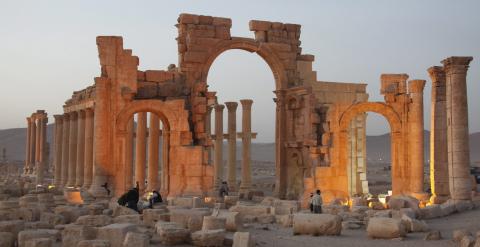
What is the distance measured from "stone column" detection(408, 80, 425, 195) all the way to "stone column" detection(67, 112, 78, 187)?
47.1 feet

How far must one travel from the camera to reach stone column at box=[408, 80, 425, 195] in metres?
25.7

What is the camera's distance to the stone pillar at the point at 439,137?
23.4 m

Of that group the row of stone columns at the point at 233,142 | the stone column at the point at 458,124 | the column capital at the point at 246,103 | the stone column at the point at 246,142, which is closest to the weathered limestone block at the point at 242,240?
the stone column at the point at 458,124

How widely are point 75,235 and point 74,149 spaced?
1705cm

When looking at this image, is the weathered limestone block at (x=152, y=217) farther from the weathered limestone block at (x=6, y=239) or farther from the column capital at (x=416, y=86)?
the column capital at (x=416, y=86)

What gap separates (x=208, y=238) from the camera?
11.6m

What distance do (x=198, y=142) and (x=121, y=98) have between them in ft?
11.3

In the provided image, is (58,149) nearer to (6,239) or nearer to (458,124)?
(458,124)

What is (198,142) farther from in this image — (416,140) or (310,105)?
(416,140)

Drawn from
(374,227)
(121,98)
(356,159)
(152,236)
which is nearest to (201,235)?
(152,236)

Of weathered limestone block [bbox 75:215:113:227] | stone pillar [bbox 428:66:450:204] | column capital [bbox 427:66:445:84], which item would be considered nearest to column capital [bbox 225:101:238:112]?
stone pillar [bbox 428:66:450:204]

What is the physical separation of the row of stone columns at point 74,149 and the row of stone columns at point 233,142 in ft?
24.9

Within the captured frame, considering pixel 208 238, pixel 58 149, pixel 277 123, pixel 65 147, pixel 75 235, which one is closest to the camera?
pixel 75 235

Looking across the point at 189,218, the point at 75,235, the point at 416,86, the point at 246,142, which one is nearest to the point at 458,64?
the point at 416,86
